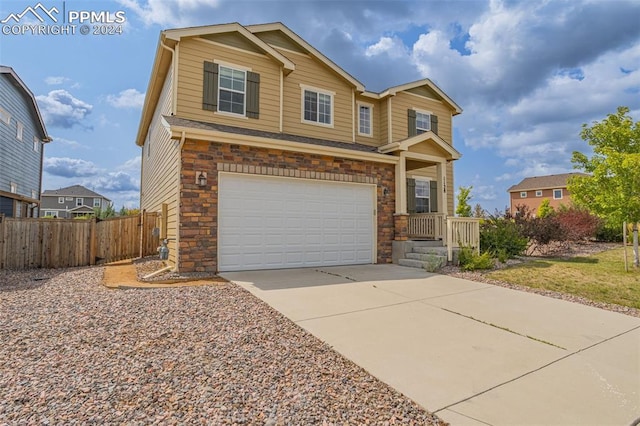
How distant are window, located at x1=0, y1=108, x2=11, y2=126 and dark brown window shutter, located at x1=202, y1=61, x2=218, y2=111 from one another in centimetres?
1171

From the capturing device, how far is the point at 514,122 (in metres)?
19.5

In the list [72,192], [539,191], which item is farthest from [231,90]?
[72,192]

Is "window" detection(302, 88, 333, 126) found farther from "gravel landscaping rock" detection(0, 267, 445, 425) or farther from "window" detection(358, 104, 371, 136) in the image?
"gravel landscaping rock" detection(0, 267, 445, 425)

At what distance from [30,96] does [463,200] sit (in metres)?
26.4

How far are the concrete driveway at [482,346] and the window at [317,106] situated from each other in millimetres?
6618

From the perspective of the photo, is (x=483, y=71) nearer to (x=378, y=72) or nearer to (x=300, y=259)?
(x=378, y=72)

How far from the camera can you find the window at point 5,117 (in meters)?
13.7

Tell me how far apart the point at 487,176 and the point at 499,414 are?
67.0 feet

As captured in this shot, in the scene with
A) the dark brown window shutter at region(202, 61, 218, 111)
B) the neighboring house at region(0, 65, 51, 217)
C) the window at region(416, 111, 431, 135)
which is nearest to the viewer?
the dark brown window shutter at region(202, 61, 218, 111)

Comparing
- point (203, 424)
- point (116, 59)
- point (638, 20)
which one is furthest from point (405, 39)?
point (203, 424)

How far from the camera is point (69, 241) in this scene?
9047mm

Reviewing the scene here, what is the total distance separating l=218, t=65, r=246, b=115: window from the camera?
9.14 meters

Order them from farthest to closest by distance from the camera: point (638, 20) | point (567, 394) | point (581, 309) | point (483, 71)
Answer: point (483, 71) → point (638, 20) → point (581, 309) → point (567, 394)

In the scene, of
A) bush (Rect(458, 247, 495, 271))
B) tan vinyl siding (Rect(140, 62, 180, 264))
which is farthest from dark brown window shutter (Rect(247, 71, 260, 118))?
bush (Rect(458, 247, 495, 271))
